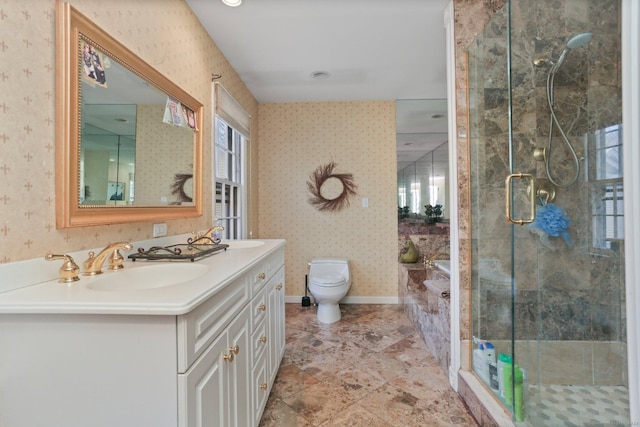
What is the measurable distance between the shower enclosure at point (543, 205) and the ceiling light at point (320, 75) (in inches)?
51.0

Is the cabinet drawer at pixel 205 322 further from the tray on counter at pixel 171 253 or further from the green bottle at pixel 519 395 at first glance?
the green bottle at pixel 519 395

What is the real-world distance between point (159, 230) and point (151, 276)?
0.43m

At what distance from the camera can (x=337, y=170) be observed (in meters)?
3.23

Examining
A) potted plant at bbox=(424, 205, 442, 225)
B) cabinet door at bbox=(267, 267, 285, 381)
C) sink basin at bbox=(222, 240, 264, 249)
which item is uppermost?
potted plant at bbox=(424, 205, 442, 225)

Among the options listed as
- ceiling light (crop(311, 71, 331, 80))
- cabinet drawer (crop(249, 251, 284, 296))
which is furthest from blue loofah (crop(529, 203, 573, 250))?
ceiling light (crop(311, 71, 331, 80))

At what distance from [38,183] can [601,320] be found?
101 inches

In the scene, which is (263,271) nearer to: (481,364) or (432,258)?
(481,364)

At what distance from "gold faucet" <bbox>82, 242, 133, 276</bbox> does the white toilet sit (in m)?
1.78

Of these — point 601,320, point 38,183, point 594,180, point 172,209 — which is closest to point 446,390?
point 601,320

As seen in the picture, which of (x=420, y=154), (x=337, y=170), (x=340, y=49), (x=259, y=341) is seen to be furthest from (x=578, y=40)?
(x=259, y=341)

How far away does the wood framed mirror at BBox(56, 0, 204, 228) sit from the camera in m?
0.95

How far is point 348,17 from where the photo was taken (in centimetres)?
185

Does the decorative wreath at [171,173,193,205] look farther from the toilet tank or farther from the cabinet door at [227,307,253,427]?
the toilet tank

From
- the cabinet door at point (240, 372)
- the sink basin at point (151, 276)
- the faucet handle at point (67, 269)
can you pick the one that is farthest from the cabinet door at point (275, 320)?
the faucet handle at point (67, 269)
